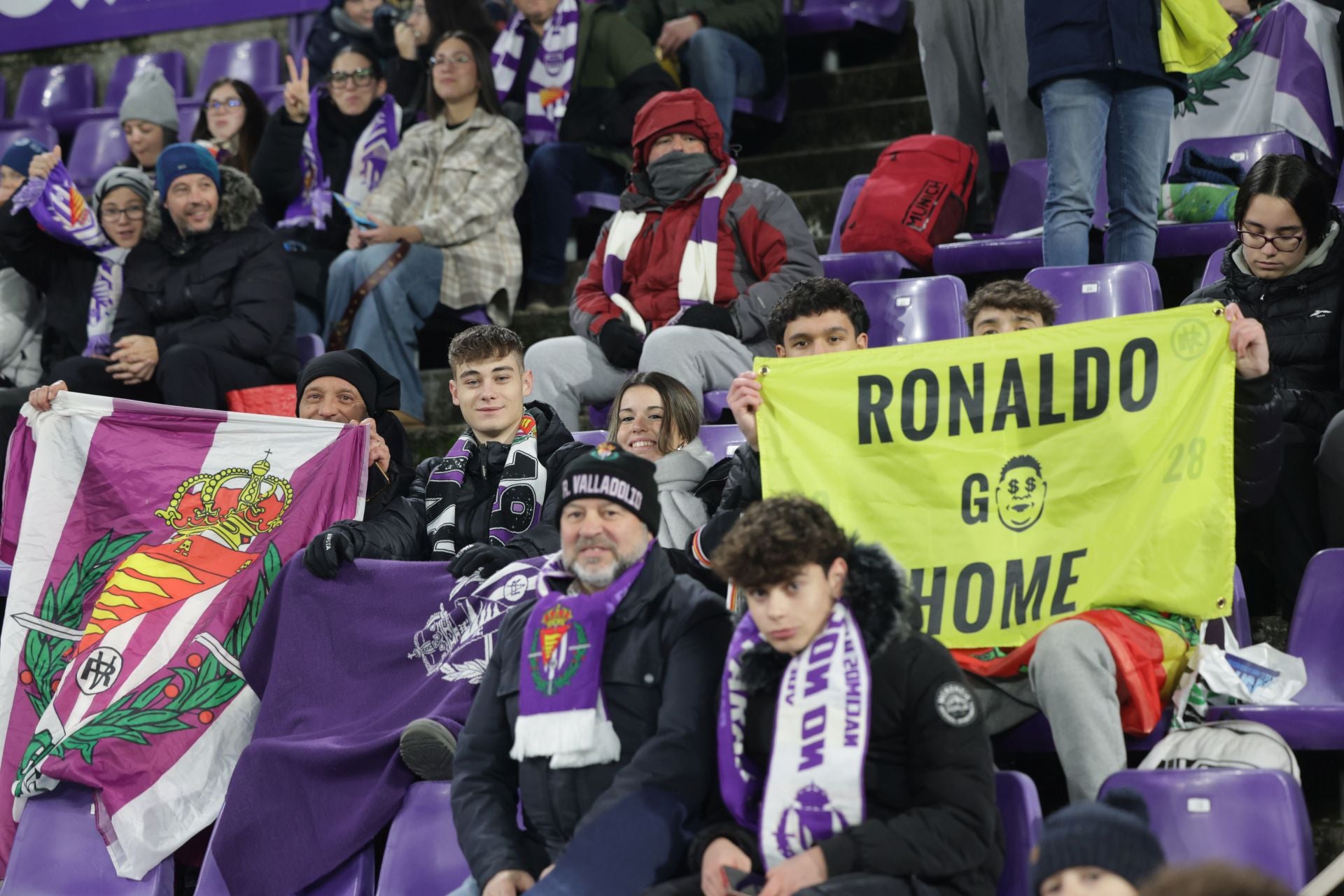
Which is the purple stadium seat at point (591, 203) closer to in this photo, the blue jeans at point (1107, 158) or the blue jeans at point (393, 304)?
the blue jeans at point (393, 304)

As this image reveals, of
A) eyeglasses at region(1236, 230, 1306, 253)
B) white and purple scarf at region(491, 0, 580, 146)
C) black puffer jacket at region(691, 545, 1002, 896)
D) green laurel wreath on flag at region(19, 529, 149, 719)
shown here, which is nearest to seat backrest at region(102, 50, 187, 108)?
white and purple scarf at region(491, 0, 580, 146)

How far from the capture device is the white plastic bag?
352cm

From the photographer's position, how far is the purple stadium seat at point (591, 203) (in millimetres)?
7328

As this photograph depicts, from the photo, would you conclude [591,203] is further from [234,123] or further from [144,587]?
[144,587]

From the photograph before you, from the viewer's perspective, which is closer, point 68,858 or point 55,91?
point 68,858

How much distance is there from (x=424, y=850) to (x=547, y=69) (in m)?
4.63

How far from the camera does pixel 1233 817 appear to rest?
310 cm

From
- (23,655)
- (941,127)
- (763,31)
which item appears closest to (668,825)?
(23,655)

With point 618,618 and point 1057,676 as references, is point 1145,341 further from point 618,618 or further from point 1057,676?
point 618,618

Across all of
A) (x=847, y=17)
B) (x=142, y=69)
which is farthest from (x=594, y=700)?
(x=142, y=69)

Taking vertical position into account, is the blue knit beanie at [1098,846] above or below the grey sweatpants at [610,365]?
below

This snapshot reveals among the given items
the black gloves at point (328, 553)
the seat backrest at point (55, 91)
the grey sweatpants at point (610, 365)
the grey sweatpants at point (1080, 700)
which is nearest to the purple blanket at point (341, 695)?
the black gloves at point (328, 553)

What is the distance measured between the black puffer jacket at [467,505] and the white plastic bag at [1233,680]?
166 cm

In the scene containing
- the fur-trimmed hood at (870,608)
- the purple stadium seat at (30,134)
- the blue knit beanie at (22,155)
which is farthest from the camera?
the purple stadium seat at (30,134)
